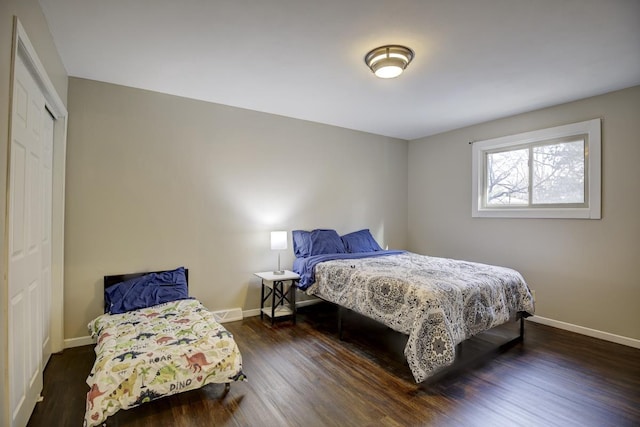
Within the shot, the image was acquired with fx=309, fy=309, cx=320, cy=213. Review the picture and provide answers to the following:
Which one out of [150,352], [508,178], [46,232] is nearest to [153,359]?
[150,352]

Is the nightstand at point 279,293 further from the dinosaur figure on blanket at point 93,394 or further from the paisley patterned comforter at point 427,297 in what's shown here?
the dinosaur figure on blanket at point 93,394

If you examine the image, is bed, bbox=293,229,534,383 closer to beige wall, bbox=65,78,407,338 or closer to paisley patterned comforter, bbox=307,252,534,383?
paisley patterned comforter, bbox=307,252,534,383

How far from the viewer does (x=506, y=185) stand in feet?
13.9

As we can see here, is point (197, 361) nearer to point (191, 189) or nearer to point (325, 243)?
point (191, 189)

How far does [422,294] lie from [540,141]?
2837 millimetres

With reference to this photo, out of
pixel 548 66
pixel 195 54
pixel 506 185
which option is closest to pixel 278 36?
pixel 195 54

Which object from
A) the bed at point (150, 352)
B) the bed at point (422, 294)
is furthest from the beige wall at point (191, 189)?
the bed at point (422, 294)

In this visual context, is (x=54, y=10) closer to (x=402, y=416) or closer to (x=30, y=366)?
(x=30, y=366)

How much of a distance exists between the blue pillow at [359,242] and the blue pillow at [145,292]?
7.19 feet

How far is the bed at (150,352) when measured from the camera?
72.7 inches

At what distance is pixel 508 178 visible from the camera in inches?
166

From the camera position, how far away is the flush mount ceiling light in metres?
2.44

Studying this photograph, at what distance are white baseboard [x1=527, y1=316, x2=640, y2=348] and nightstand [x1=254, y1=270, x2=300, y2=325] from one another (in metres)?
3.04

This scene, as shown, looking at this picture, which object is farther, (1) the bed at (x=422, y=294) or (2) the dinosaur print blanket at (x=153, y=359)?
(1) the bed at (x=422, y=294)
